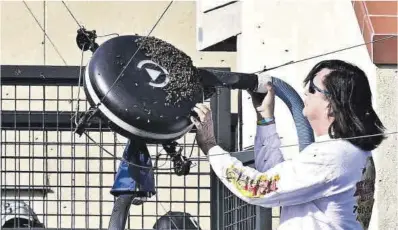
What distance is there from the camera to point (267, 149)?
3.35 metres

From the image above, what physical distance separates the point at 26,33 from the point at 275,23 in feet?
11.3

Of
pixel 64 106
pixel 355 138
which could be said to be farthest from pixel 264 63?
pixel 355 138

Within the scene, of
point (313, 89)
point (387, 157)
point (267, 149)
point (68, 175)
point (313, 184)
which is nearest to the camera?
point (313, 184)

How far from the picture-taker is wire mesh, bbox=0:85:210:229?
4.12 metres

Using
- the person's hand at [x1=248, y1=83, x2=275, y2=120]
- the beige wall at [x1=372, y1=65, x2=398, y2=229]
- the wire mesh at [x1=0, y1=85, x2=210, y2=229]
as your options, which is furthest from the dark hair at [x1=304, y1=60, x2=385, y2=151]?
the beige wall at [x1=372, y1=65, x2=398, y2=229]

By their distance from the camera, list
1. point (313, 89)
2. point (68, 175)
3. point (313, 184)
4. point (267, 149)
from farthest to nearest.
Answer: point (68, 175) → point (267, 149) → point (313, 89) → point (313, 184)

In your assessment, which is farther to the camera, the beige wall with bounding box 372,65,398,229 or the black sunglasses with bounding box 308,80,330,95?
the beige wall with bounding box 372,65,398,229

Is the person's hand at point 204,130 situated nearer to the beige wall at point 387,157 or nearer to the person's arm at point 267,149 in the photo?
the person's arm at point 267,149

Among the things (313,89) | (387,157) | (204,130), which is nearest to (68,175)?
(387,157)

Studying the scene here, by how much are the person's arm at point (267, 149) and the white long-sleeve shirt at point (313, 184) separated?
15 centimetres

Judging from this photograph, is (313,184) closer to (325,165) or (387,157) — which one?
(325,165)

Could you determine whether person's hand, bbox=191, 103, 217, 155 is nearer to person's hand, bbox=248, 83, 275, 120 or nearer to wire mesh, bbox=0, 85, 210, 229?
person's hand, bbox=248, 83, 275, 120

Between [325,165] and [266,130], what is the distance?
357 mm

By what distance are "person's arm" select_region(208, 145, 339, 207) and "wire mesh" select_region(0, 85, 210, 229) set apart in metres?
0.89
